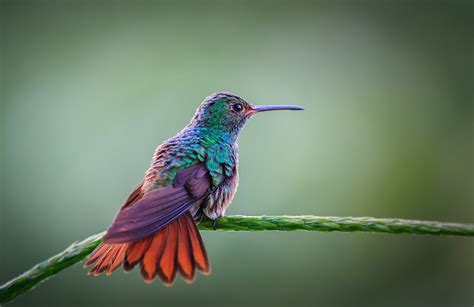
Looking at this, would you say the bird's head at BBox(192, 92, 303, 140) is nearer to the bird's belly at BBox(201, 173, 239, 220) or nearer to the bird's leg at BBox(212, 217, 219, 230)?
the bird's belly at BBox(201, 173, 239, 220)

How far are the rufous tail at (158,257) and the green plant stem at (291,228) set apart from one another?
1.16 ft

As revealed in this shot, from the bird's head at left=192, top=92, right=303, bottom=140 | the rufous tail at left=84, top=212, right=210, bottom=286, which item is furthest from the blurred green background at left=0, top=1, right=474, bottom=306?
the rufous tail at left=84, top=212, right=210, bottom=286

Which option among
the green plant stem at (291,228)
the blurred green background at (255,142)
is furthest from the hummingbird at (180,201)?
the blurred green background at (255,142)

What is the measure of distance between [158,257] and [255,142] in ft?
12.2

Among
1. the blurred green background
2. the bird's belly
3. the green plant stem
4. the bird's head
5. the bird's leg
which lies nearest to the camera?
the green plant stem

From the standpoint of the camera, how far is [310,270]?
21.5 feet

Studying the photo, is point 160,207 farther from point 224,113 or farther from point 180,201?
point 224,113

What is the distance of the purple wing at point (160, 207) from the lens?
8.20 ft

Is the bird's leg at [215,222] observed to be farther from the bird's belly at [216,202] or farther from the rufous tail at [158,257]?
the rufous tail at [158,257]

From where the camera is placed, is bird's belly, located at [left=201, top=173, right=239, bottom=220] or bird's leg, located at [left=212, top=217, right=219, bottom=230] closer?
bird's leg, located at [left=212, top=217, right=219, bottom=230]

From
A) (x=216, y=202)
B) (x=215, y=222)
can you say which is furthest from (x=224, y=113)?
(x=215, y=222)

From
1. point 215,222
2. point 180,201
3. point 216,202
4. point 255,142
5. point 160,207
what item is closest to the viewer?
point 160,207

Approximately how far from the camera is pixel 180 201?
119 inches

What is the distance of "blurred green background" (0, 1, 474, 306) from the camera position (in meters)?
6.12
